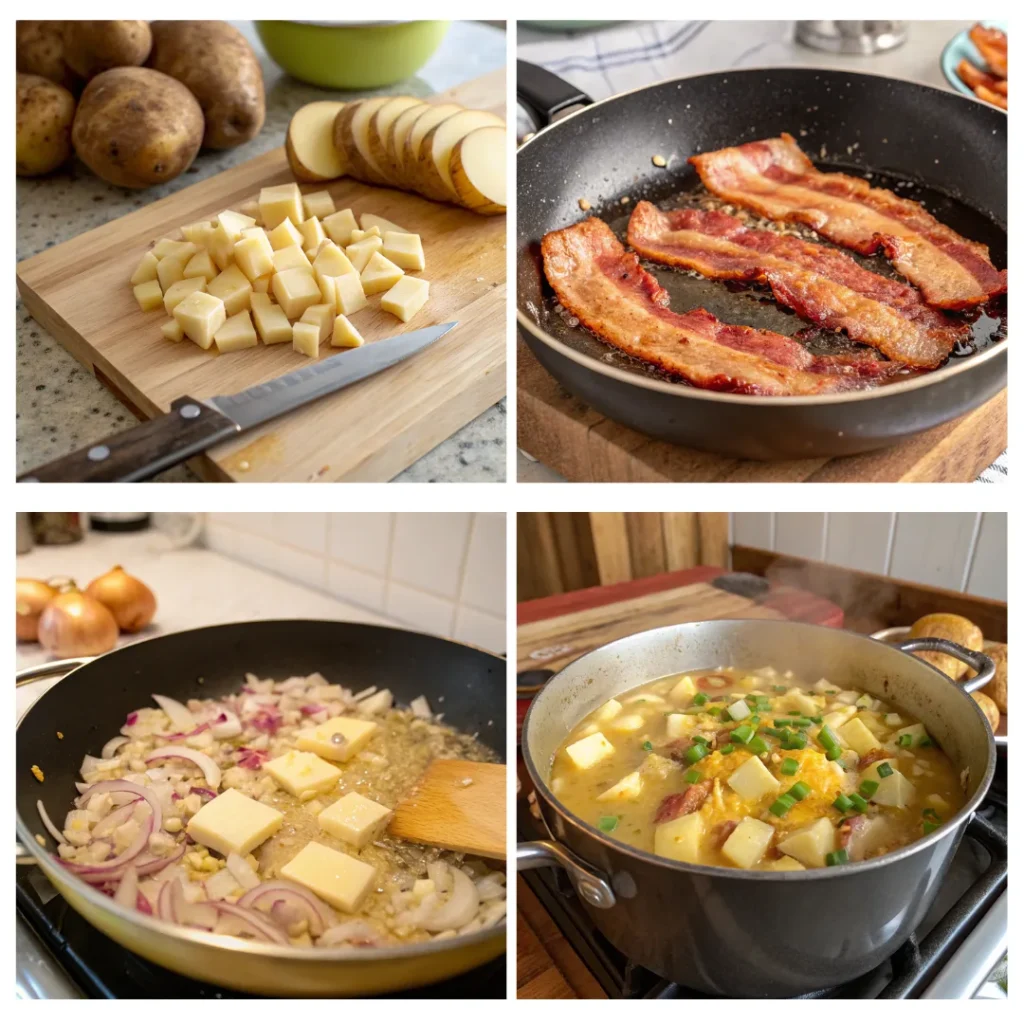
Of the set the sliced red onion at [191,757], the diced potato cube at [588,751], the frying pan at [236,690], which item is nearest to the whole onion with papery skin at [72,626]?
the frying pan at [236,690]

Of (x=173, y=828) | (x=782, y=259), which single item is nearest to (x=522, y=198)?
(x=782, y=259)

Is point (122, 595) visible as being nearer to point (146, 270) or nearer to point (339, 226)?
point (146, 270)

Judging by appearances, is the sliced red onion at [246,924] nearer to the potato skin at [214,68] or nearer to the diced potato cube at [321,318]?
the diced potato cube at [321,318]

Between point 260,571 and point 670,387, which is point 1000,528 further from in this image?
point 260,571

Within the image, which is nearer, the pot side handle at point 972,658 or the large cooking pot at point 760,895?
the large cooking pot at point 760,895

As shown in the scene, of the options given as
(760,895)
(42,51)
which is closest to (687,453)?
(760,895)

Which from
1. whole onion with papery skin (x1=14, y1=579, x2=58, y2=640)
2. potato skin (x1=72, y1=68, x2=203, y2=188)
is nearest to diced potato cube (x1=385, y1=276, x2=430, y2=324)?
potato skin (x1=72, y1=68, x2=203, y2=188)

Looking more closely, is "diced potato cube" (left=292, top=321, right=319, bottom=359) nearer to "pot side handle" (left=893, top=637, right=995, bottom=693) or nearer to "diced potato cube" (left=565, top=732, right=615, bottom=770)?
"diced potato cube" (left=565, top=732, right=615, bottom=770)
